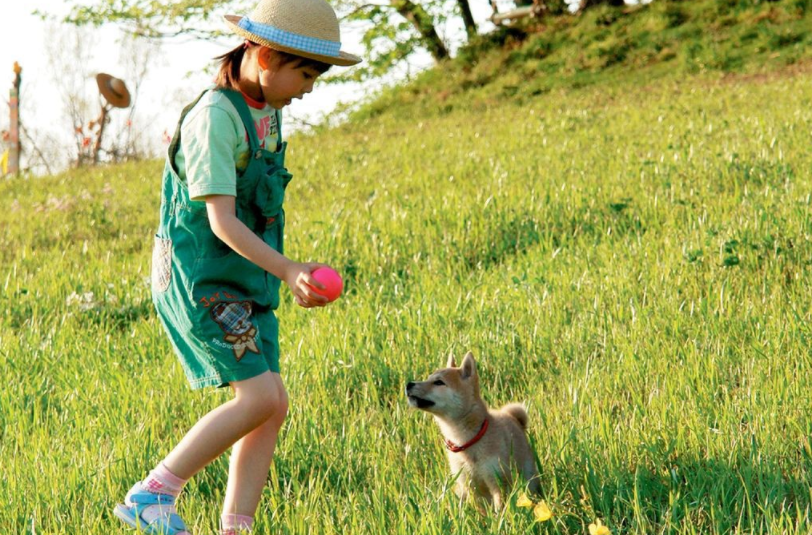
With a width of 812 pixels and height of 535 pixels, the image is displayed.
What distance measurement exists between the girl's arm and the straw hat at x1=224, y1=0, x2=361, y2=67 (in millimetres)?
603

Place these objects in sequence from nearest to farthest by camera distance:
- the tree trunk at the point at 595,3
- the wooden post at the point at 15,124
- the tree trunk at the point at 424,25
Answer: the wooden post at the point at 15,124 → the tree trunk at the point at 595,3 → the tree trunk at the point at 424,25

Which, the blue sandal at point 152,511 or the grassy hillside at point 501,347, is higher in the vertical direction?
the blue sandal at point 152,511

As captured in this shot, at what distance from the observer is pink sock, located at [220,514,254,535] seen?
3.29 meters

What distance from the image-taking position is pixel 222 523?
3350mm

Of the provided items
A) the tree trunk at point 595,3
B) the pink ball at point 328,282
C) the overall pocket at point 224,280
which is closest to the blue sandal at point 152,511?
the overall pocket at point 224,280

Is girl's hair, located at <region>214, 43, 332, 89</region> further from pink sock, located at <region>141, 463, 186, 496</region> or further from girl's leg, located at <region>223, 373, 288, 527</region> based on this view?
pink sock, located at <region>141, 463, 186, 496</region>

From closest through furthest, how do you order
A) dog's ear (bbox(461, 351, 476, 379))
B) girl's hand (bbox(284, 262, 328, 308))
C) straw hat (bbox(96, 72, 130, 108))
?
girl's hand (bbox(284, 262, 328, 308)) < dog's ear (bbox(461, 351, 476, 379)) < straw hat (bbox(96, 72, 130, 108))

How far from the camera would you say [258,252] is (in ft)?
10.3

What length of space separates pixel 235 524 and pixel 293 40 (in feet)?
5.93

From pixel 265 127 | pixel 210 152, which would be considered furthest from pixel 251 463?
pixel 265 127

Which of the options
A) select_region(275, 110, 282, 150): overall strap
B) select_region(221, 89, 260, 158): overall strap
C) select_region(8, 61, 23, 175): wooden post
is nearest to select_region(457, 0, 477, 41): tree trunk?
select_region(8, 61, 23, 175): wooden post

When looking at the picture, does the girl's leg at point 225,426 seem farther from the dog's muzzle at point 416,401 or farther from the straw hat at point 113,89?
the straw hat at point 113,89

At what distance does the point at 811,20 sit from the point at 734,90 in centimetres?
689

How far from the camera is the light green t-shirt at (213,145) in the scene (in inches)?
126
